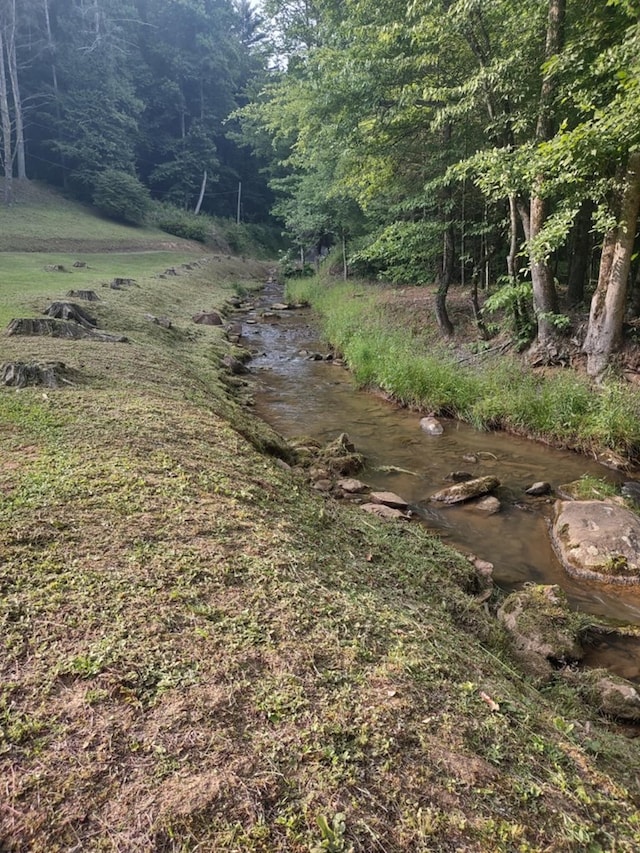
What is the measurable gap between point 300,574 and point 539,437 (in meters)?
5.85

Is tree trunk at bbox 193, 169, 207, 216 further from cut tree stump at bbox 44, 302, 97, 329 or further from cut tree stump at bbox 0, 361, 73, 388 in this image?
cut tree stump at bbox 0, 361, 73, 388

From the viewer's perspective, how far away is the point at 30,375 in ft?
17.1

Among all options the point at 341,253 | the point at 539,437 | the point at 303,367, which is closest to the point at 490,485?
the point at 539,437

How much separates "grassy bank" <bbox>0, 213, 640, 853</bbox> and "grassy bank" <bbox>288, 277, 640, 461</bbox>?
4.41 m

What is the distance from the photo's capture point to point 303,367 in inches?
480

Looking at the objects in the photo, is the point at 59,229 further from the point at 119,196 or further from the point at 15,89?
the point at 15,89

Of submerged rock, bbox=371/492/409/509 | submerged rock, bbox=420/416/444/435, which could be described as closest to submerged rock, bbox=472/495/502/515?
submerged rock, bbox=371/492/409/509

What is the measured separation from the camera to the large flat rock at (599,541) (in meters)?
4.35

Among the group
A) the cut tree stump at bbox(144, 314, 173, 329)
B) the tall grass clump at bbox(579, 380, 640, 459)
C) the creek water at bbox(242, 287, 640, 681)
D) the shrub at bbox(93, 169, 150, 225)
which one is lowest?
the creek water at bbox(242, 287, 640, 681)

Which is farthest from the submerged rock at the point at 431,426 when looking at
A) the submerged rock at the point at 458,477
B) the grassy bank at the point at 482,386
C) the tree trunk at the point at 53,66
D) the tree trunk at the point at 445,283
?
the tree trunk at the point at 53,66

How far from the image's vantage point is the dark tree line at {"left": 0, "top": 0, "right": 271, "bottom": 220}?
3388 centimetres

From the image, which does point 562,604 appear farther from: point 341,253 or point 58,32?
point 58,32

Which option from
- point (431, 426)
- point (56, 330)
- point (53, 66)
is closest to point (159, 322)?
point (56, 330)

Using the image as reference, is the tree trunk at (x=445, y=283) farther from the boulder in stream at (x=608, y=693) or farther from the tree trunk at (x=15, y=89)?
the tree trunk at (x=15, y=89)
